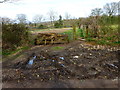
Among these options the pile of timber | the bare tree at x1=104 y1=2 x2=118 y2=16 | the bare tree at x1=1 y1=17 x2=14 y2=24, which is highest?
the bare tree at x1=104 y1=2 x2=118 y2=16

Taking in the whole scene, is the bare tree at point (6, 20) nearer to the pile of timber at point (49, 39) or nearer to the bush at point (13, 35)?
the bush at point (13, 35)

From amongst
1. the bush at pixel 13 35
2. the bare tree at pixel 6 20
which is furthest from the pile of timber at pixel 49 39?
the bare tree at pixel 6 20

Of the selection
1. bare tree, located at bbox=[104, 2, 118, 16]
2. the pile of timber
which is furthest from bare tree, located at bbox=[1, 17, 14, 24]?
bare tree, located at bbox=[104, 2, 118, 16]

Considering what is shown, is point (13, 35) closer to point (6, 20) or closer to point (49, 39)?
point (6, 20)

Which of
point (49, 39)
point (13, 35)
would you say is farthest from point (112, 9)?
point (13, 35)

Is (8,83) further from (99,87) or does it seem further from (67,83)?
(99,87)

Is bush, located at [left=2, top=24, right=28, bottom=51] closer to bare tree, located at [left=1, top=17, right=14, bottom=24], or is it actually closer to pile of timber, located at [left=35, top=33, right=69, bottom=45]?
bare tree, located at [left=1, top=17, right=14, bottom=24]

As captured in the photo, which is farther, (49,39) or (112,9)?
(112,9)

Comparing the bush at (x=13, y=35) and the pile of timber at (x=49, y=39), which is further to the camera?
the pile of timber at (x=49, y=39)

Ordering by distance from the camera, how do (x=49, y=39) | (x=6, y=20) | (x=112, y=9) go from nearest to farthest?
(x=6, y=20), (x=49, y=39), (x=112, y=9)

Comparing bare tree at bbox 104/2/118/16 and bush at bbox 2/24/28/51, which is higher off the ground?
bare tree at bbox 104/2/118/16

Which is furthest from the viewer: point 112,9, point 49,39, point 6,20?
point 112,9

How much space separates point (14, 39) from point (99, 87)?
20.2ft

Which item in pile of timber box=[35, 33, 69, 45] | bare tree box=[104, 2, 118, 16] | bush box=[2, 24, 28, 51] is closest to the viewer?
bush box=[2, 24, 28, 51]
